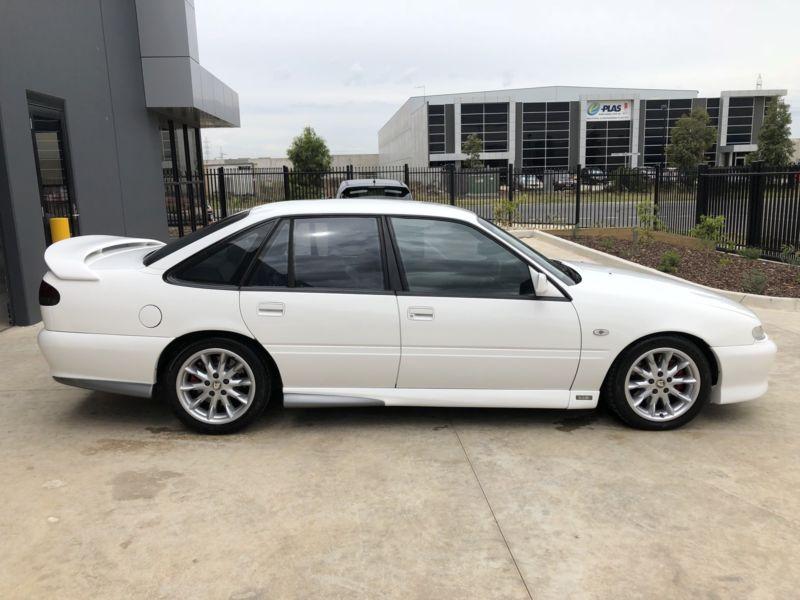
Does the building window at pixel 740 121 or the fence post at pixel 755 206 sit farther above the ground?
the building window at pixel 740 121

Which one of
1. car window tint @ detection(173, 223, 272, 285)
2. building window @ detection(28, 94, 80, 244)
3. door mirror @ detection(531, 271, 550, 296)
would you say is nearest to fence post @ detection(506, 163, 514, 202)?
building window @ detection(28, 94, 80, 244)

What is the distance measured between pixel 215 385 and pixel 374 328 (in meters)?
1.14

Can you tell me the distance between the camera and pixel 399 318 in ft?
13.9

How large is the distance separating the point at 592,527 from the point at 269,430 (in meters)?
2.26

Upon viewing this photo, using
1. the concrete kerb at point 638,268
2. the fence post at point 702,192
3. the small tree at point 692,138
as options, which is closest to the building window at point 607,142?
the small tree at point 692,138

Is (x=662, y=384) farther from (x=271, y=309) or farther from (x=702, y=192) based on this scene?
(x=702, y=192)

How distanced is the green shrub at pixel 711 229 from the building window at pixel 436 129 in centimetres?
5366

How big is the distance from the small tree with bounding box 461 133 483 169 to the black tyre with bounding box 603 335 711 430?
181 ft

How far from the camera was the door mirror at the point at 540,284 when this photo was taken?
4246 mm

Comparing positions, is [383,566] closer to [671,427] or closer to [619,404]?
[619,404]

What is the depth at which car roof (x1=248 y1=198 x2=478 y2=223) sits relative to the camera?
4484mm

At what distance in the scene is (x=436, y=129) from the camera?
64.0 m

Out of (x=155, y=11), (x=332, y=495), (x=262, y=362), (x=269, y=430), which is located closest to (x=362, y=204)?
(x=262, y=362)

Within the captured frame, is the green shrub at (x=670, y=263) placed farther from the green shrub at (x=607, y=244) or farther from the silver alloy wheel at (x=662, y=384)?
the silver alloy wheel at (x=662, y=384)
